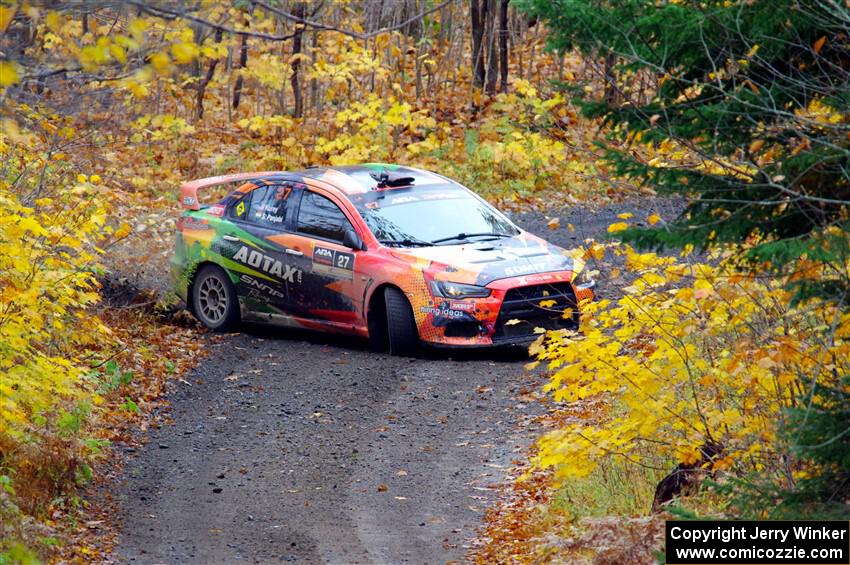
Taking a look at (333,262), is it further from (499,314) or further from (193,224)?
(193,224)

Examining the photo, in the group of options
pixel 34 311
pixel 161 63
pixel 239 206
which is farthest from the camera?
pixel 239 206

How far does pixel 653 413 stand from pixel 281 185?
661 cm

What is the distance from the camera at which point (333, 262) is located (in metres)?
11.7

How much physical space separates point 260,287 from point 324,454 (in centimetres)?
371

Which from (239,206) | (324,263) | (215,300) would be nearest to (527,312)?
(324,263)

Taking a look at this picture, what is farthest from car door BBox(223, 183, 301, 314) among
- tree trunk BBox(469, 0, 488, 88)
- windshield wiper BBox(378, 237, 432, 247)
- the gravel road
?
tree trunk BBox(469, 0, 488, 88)

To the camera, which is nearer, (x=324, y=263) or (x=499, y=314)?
(x=499, y=314)

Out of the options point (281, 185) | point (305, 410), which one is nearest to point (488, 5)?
point (281, 185)

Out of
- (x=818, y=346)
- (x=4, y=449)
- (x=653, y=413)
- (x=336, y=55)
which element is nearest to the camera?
(x=818, y=346)

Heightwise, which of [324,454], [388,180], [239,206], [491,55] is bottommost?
[324,454]

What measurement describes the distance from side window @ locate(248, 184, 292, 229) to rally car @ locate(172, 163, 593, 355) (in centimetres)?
1

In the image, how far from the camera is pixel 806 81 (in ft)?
18.6

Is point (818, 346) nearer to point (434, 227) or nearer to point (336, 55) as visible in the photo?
point (434, 227)

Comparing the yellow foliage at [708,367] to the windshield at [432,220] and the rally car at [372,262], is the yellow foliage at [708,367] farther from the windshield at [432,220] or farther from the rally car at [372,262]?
the windshield at [432,220]
